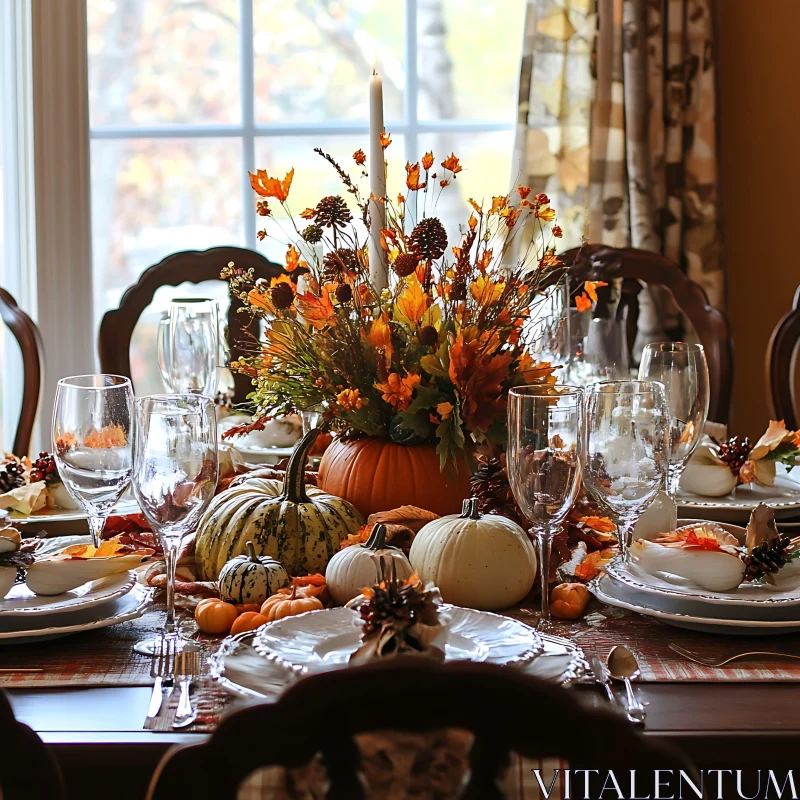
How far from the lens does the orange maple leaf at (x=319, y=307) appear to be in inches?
48.4

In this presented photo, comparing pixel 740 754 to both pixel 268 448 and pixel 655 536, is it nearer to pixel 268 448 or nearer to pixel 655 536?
pixel 655 536

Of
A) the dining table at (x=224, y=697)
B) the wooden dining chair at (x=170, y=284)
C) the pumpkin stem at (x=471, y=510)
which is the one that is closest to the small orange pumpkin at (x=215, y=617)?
the dining table at (x=224, y=697)

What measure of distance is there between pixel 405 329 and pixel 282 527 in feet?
0.94

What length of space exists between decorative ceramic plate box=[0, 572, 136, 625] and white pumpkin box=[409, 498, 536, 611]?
0.98 feet

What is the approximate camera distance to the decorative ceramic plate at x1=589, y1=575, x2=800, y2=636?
95 cm

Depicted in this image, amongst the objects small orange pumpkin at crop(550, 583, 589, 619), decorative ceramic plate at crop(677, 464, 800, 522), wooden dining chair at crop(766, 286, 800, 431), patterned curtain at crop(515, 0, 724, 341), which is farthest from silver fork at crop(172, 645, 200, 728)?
patterned curtain at crop(515, 0, 724, 341)

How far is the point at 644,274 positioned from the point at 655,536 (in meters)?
1.27

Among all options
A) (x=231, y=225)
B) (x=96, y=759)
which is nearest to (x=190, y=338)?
(x=96, y=759)

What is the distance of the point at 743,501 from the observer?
141 cm

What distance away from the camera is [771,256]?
2928 mm

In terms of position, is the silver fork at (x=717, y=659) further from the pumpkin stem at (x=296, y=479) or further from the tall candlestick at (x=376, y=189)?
the tall candlestick at (x=376, y=189)

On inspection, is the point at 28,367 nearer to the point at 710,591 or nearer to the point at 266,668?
the point at 266,668

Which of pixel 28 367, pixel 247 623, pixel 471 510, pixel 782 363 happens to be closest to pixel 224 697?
pixel 247 623

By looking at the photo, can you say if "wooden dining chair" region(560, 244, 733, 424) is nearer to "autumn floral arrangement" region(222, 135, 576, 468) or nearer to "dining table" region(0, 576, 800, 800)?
"autumn floral arrangement" region(222, 135, 576, 468)
